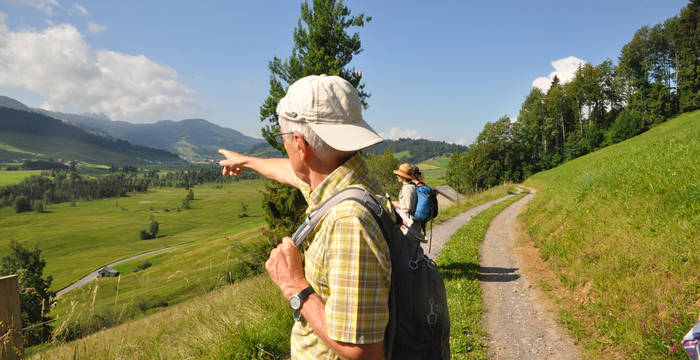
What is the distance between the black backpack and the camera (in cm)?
148

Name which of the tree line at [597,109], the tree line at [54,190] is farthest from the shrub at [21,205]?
the tree line at [597,109]

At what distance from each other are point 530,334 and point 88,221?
16667 cm

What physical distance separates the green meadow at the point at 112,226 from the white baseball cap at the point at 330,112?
87.7 m

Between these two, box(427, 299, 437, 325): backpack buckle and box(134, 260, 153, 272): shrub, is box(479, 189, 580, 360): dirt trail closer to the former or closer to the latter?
box(427, 299, 437, 325): backpack buckle

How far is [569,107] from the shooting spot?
235ft

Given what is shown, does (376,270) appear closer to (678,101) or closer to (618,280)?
(618,280)

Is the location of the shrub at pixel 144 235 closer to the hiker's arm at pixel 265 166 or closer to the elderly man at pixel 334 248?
the hiker's arm at pixel 265 166

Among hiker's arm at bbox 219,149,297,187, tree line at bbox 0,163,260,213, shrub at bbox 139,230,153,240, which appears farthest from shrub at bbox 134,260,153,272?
tree line at bbox 0,163,260,213

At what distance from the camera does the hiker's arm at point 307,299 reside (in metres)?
1.40

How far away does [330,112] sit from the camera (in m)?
1.59

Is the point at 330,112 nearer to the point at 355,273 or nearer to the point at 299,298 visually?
the point at 355,273

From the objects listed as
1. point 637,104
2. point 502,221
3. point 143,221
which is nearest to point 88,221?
point 143,221

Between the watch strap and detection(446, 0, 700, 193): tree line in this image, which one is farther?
detection(446, 0, 700, 193): tree line

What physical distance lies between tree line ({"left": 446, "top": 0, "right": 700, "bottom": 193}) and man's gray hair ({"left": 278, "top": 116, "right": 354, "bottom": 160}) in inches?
2324
